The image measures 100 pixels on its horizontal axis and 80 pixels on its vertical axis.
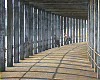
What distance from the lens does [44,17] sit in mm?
25547

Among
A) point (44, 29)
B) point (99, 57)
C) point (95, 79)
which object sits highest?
point (44, 29)

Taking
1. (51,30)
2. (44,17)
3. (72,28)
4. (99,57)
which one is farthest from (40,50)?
(72,28)

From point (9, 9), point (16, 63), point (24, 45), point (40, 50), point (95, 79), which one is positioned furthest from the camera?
point (40, 50)

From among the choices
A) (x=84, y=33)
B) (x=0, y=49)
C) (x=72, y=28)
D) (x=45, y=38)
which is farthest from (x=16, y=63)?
(x=84, y=33)

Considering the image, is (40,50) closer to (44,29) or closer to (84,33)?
(44,29)

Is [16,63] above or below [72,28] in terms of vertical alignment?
below

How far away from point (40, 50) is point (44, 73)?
12.2 metres

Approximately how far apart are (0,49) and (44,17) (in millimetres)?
14455

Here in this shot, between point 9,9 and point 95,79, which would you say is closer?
point 95,79

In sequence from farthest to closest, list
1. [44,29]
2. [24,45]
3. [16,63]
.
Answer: [44,29]
[24,45]
[16,63]

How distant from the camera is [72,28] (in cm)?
4066

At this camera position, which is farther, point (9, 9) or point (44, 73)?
point (9, 9)

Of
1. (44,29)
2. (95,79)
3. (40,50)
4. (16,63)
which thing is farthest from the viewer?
(44,29)

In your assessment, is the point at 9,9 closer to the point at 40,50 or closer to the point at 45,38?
the point at 40,50
